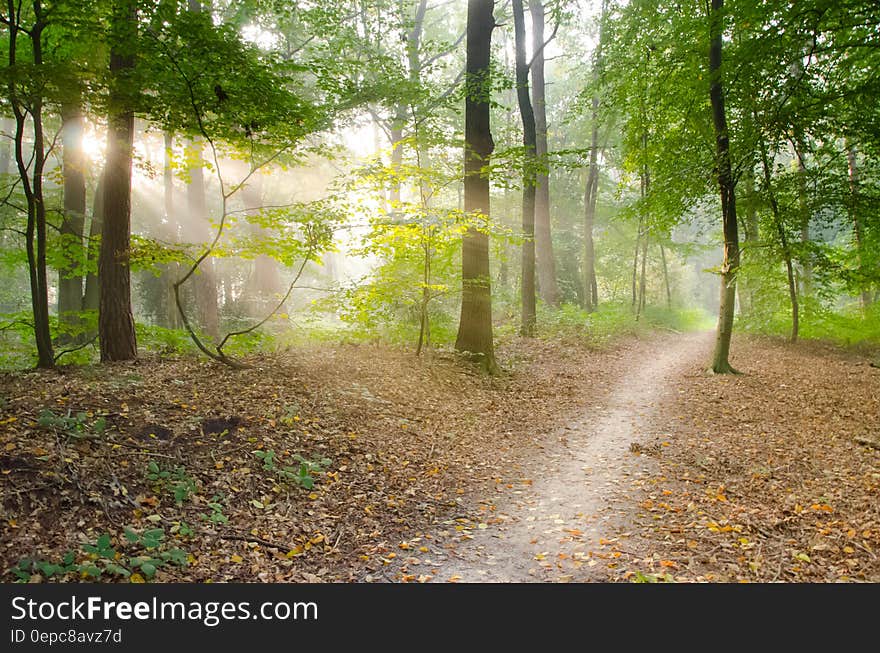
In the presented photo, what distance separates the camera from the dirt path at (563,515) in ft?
12.7

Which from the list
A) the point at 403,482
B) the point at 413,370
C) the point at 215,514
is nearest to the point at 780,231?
the point at 413,370

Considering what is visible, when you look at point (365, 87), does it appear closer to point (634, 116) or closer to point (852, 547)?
point (634, 116)

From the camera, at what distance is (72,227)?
10070mm

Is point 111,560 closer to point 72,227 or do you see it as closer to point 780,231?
point 72,227

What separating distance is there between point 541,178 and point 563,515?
15.4 meters

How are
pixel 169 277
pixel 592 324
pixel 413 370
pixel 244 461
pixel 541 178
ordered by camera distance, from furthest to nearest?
pixel 169 277 → pixel 541 178 → pixel 592 324 → pixel 413 370 → pixel 244 461

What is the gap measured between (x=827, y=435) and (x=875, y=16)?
6003 millimetres

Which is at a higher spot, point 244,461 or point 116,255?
point 116,255

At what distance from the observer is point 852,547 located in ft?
12.5

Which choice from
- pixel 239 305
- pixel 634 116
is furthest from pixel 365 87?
pixel 239 305

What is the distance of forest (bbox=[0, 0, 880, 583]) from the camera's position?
12.9 feet

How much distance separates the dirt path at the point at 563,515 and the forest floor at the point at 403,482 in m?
0.02

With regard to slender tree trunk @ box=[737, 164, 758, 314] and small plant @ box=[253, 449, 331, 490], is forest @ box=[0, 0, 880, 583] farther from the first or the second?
slender tree trunk @ box=[737, 164, 758, 314]

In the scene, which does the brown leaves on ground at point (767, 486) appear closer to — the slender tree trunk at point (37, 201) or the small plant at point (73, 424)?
the small plant at point (73, 424)
